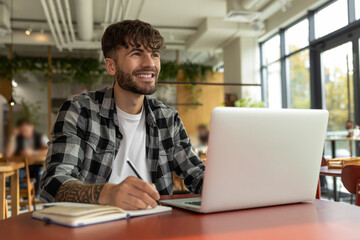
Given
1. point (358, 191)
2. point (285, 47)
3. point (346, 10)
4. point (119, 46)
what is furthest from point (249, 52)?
point (119, 46)

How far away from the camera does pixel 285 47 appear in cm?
812

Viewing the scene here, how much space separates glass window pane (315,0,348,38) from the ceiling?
67 cm

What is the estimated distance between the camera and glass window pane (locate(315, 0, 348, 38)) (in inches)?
242

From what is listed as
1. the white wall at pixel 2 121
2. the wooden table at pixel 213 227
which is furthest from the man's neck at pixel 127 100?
the white wall at pixel 2 121

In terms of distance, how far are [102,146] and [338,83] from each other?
577 cm

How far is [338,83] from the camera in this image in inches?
249

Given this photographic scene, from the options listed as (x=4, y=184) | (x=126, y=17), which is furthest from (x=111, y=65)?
(x=126, y=17)

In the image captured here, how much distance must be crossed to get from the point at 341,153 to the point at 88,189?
6032 mm

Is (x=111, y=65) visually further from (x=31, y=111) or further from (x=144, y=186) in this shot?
(x=31, y=111)

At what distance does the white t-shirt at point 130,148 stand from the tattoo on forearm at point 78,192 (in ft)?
1.16

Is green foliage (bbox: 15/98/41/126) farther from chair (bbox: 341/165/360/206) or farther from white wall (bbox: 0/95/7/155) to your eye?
chair (bbox: 341/165/360/206)

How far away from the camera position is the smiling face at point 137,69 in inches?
58.2

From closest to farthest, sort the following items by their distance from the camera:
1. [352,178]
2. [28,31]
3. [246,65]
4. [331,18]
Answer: [352,178], [331,18], [28,31], [246,65]

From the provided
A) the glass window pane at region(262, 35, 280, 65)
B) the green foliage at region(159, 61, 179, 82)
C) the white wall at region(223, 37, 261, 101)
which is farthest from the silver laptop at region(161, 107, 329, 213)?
the green foliage at region(159, 61, 179, 82)
